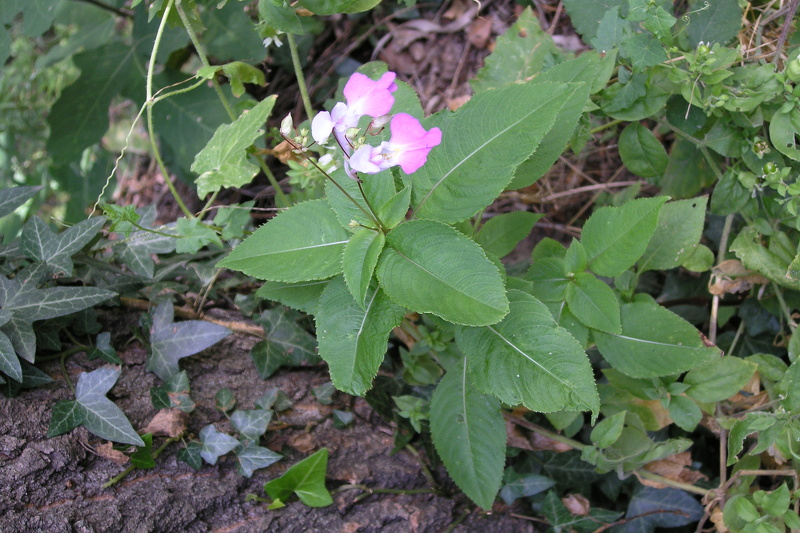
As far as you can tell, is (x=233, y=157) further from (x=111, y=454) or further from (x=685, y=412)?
(x=685, y=412)

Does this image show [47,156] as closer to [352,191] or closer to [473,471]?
[352,191]

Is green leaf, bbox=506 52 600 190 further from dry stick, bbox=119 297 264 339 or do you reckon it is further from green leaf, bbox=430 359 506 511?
dry stick, bbox=119 297 264 339

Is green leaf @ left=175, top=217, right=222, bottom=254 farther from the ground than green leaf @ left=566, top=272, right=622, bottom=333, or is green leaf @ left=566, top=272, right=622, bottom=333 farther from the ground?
green leaf @ left=175, top=217, right=222, bottom=254

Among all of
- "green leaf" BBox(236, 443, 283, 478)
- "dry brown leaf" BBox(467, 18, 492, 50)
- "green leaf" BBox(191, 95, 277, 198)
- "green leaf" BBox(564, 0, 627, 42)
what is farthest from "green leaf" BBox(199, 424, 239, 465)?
"dry brown leaf" BBox(467, 18, 492, 50)

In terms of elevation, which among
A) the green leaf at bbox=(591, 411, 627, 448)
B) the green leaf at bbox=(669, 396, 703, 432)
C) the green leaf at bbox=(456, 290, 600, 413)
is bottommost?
the green leaf at bbox=(669, 396, 703, 432)

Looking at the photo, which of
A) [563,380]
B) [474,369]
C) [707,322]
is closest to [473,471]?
[474,369]

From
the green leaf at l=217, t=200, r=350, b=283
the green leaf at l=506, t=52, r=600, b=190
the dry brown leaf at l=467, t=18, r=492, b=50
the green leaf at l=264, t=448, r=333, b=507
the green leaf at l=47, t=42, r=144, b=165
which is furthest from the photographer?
the dry brown leaf at l=467, t=18, r=492, b=50
